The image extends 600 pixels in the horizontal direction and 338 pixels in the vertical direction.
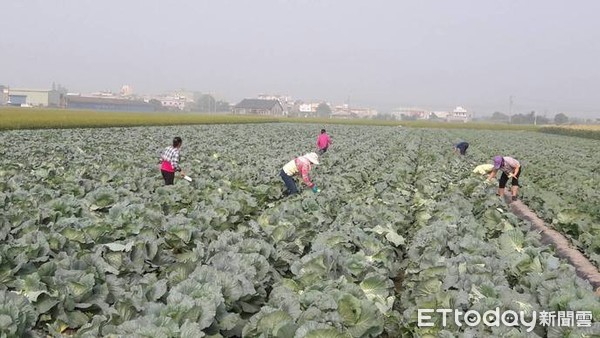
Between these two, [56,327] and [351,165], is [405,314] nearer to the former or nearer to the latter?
[56,327]

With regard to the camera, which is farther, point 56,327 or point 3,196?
point 3,196

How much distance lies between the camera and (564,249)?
26.8 ft

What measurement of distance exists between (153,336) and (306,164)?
24.1 ft

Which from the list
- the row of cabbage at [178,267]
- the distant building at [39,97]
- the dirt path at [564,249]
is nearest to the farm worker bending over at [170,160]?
the row of cabbage at [178,267]

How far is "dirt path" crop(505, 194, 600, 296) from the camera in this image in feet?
22.8

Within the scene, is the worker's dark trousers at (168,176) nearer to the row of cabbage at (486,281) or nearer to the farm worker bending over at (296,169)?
the farm worker bending over at (296,169)

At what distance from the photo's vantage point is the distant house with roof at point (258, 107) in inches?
4894

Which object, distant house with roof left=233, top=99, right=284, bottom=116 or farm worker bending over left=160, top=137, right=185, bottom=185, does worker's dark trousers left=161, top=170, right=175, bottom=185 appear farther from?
distant house with roof left=233, top=99, right=284, bottom=116

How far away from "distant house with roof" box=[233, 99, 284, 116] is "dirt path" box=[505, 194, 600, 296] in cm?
11393

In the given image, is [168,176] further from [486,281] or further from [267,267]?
[486,281]

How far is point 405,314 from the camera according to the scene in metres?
4.50

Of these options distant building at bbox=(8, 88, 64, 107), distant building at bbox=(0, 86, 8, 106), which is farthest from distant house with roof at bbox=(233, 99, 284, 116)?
distant building at bbox=(0, 86, 8, 106)

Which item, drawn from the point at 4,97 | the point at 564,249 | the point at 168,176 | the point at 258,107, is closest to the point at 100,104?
the point at 4,97

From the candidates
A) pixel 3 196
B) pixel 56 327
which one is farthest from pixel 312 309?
pixel 3 196
